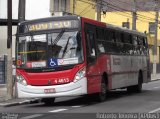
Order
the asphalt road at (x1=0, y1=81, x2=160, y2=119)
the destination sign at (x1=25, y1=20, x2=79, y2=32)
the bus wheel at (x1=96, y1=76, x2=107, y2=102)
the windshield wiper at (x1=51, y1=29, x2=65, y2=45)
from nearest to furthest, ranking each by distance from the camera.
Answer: the asphalt road at (x1=0, y1=81, x2=160, y2=119), the windshield wiper at (x1=51, y1=29, x2=65, y2=45), the destination sign at (x1=25, y1=20, x2=79, y2=32), the bus wheel at (x1=96, y1=76, x2=107, y2=102)

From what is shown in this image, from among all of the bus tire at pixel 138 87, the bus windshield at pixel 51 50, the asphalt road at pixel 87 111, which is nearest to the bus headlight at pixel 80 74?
the bus windshield at pixel 51 50

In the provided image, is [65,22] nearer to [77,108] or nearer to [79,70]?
[79,70]

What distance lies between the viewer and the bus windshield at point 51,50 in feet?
58.2

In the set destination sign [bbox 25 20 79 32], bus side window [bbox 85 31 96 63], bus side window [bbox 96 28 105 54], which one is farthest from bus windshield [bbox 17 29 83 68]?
bus side window [bbox 96 28 105 54]

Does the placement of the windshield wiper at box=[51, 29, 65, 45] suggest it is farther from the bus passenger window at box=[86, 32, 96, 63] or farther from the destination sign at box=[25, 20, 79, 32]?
the bus passenger window at box=[86, 32, 96, 63]

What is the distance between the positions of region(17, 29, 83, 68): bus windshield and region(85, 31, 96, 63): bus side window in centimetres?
51

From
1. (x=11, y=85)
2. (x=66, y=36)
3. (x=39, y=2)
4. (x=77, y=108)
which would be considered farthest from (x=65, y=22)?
(x=39, y=2)

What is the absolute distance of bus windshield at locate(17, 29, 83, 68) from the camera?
58.2 ft

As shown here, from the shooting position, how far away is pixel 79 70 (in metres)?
17.7

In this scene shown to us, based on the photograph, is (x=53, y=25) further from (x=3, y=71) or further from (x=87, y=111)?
(x=3, y=71)

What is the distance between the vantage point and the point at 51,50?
58.6ft

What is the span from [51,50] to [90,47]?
154cm

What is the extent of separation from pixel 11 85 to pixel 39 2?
2177 cm

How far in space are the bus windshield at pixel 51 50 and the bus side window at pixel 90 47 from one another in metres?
0.51
